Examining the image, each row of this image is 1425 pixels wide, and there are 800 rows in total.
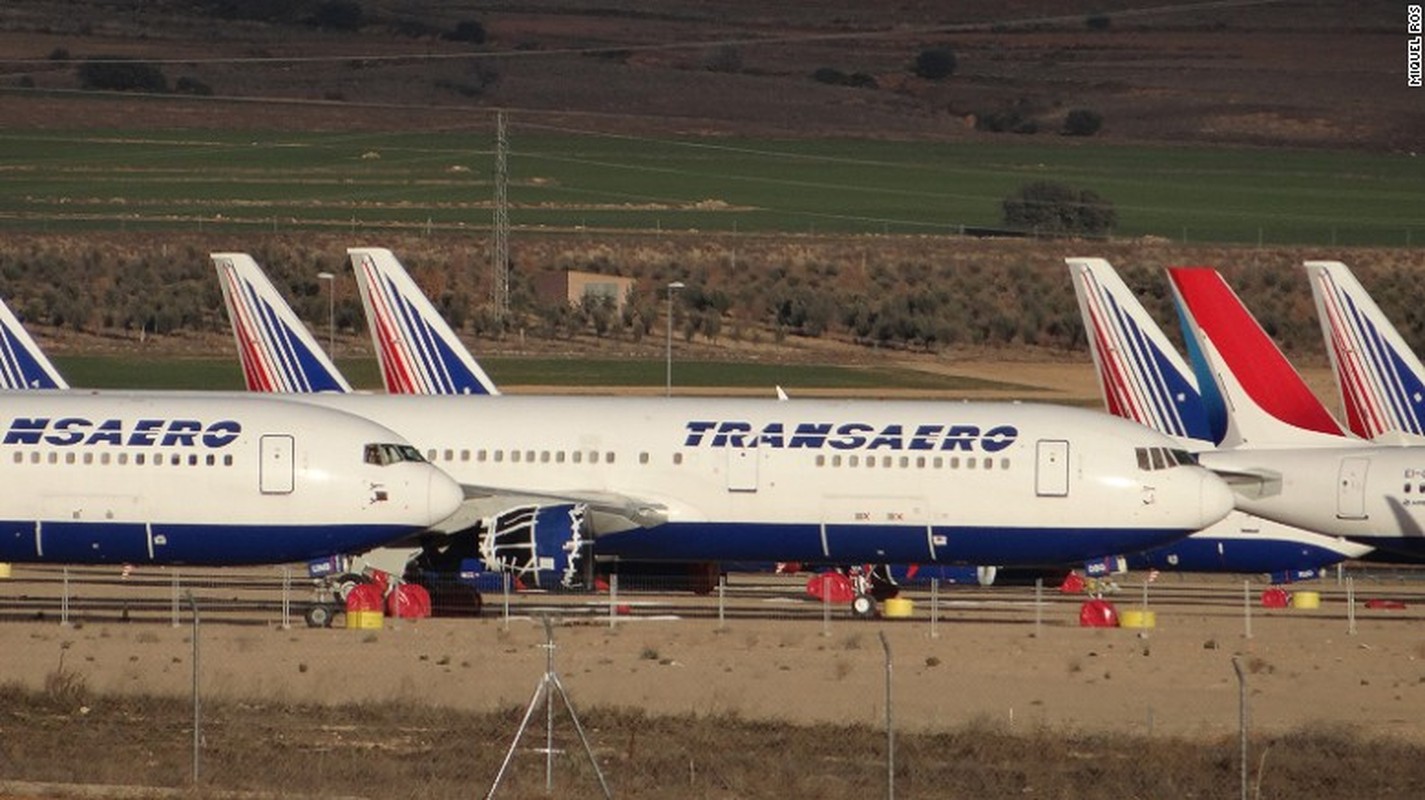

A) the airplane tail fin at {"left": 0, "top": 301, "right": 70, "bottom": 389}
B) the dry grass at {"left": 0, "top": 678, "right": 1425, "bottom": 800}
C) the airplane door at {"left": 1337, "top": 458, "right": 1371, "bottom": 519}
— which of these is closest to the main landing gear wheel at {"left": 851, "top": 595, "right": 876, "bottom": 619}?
the airplane door at {"left": 1337, "top": 458, "right": 1371, "bottom": 519}

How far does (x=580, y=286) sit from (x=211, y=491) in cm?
7970

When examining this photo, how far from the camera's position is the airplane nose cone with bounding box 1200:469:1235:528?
5125 centimetres

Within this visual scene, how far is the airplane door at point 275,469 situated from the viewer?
4912 centimetres

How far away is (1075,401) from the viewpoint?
9675 centimetres

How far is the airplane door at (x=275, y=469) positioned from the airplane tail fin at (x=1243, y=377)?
752 inches

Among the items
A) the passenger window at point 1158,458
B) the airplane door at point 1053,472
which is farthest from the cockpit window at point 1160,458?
the airplane door at point 1053,472

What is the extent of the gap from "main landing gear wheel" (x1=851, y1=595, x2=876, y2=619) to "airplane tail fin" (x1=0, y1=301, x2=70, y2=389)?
17.5 metres

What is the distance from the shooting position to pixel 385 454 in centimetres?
4956

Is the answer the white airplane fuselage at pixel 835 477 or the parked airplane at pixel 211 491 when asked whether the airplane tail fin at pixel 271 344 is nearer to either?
the white airplane fuselage at pixel 835 477

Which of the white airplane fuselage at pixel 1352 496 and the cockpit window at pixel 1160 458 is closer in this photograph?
the cockpit window at pixel 1160 458

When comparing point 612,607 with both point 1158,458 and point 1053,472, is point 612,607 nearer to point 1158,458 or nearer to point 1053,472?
point 1053,472

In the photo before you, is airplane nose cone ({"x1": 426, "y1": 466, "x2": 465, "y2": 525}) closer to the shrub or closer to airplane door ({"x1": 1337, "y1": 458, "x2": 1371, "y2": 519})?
airplane door ({"x1": 1337, "y1": 458, "x2": 1371, "y2": 519})

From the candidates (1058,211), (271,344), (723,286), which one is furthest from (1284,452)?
(1058,211)

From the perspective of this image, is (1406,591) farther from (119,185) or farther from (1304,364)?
(119,185)
